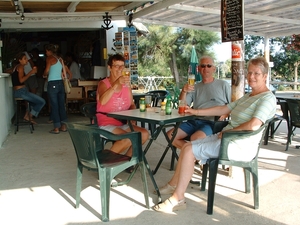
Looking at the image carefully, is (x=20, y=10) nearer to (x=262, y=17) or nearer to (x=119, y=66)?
(x=119, y=66)

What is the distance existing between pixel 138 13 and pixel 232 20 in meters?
4.01

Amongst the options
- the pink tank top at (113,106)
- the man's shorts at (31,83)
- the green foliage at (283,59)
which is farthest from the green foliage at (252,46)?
the pink tank top at (113,106)

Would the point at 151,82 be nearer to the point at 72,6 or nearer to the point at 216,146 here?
the point at 72,6

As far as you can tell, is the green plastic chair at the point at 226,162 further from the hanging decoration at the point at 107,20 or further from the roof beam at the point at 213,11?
the hanging decoration at the point at 107,20

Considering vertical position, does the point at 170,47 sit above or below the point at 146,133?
above

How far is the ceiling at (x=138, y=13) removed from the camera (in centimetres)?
636

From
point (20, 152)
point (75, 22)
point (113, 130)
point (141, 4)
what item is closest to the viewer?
point (113, 130)

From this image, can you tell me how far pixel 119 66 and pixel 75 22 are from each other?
15.9 ft

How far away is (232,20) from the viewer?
3.66 metres

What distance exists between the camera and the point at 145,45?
16203 mm

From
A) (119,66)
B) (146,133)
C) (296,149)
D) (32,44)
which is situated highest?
(32,44)

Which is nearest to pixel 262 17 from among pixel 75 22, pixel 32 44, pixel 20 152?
pixel 75 22

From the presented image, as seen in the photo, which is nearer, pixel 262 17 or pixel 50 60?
pixel 50 60

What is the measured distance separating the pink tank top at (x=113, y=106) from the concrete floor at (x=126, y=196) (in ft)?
2.03
